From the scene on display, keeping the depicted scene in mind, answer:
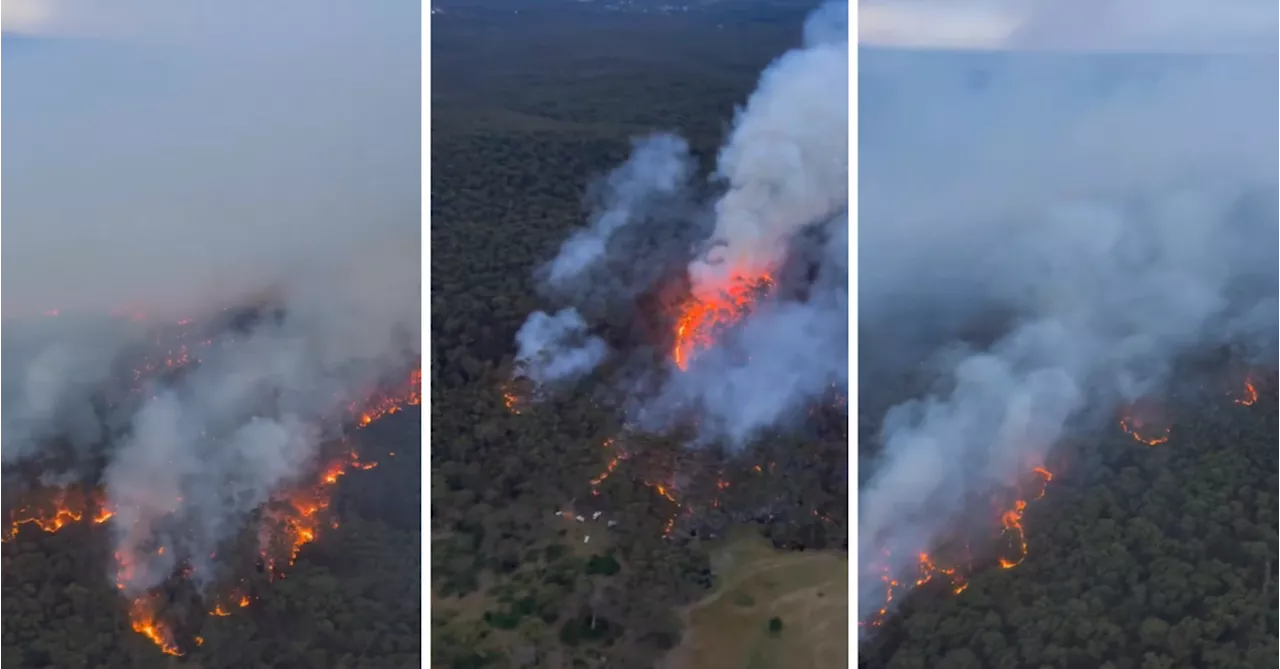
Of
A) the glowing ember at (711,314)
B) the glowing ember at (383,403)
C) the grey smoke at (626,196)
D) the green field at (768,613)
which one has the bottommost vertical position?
the green field at (768,613)

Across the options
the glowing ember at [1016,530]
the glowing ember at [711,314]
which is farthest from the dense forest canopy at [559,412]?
the glowing ember at [1016,530]

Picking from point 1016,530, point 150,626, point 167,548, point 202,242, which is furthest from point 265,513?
point 1016,530

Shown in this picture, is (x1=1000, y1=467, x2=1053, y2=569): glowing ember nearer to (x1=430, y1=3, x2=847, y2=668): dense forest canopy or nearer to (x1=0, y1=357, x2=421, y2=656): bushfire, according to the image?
(x1=430, y1=3, x2=847, y2=668): dense forest canopy

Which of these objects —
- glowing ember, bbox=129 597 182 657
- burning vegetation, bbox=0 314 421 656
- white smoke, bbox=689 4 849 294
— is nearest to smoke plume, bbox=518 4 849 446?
white smoke, bbox=689 4 849 294

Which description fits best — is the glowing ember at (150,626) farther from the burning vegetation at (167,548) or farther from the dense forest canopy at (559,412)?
the dense forest canopy at (559,412)

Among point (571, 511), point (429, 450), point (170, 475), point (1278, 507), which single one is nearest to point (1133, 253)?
point (1278, 507)

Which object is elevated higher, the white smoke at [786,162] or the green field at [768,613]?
the white smoke at [786,162]
